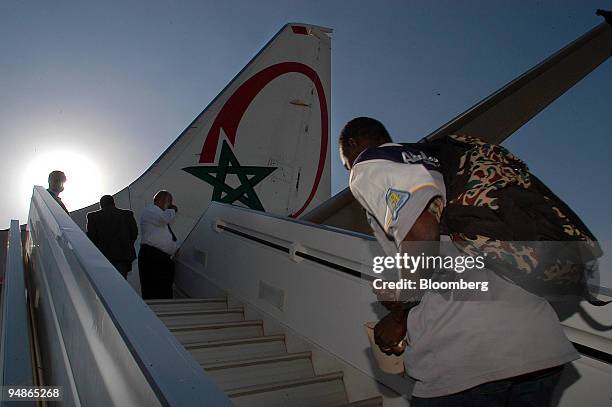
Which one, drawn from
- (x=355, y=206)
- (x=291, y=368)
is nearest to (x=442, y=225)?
(x=291, y=368)

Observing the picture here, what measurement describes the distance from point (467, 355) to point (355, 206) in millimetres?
3698

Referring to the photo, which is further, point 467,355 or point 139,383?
point 467,355

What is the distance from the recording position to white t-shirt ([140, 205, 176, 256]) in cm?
423

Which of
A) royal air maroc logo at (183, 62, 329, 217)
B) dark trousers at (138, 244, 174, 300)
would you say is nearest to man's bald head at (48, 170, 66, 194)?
dark trousers at (138, 244, 174, 300)

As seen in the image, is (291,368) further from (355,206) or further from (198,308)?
(355,206)

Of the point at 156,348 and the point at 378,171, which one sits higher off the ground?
the point at 378,171

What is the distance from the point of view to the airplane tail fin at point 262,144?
5605mm

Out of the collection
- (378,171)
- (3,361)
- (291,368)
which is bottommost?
(291,368)

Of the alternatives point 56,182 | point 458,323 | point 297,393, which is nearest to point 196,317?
point 297,393

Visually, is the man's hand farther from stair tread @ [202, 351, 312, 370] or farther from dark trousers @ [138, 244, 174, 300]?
dark trousers @ [138, 244, 174, 300]

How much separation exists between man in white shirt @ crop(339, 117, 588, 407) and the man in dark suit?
364 centimetres

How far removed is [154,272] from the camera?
426 centimetres

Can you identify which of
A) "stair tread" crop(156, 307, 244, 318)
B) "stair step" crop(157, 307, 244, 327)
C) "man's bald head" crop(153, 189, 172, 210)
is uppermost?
"man's bald head" crop(153, 189, 172, 210)

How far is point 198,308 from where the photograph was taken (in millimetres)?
3322
